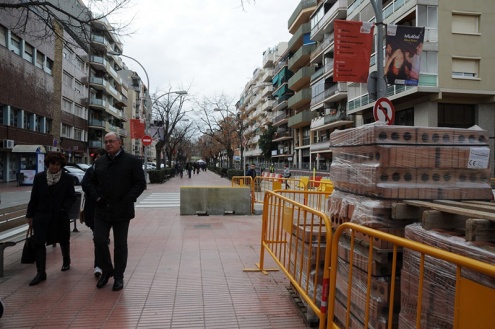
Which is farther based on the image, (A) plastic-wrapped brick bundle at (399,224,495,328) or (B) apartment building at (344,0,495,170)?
(B) apartment building at (344,0,495,170)

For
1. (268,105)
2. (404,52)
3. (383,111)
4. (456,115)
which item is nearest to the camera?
(383,111)

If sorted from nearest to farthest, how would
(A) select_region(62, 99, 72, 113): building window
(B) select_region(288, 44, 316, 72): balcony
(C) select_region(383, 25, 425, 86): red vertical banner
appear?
1. (C) select_region(383, 25, 425, 86): red vertical banner
2. (A) select_region(62, 99, 72, 113): building window
3. (B) select_region(288, 44, 316, 72): balcony

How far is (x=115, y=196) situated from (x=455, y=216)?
352 cm

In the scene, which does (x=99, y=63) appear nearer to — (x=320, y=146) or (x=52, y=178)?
(x=320, y=146)

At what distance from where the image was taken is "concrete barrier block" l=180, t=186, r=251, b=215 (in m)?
11.3

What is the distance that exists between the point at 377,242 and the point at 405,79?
9403mm

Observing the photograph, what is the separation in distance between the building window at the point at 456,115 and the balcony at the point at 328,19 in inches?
569

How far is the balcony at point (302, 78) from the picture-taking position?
155ft

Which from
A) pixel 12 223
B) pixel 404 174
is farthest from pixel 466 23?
pixel 12 223

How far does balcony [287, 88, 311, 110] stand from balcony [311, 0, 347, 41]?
6807 mm

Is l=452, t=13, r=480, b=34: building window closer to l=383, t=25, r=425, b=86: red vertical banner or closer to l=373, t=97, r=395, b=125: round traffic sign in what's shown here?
l=383, t=25, r=425, b=86: red vertical banner

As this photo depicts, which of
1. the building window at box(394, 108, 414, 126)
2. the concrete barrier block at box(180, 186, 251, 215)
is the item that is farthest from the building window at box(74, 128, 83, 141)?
the concrete barrier block at box(180, 186, 251, 215)

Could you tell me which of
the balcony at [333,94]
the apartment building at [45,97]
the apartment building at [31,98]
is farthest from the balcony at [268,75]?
the apartment building at [31,98]

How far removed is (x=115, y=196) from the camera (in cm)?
459
